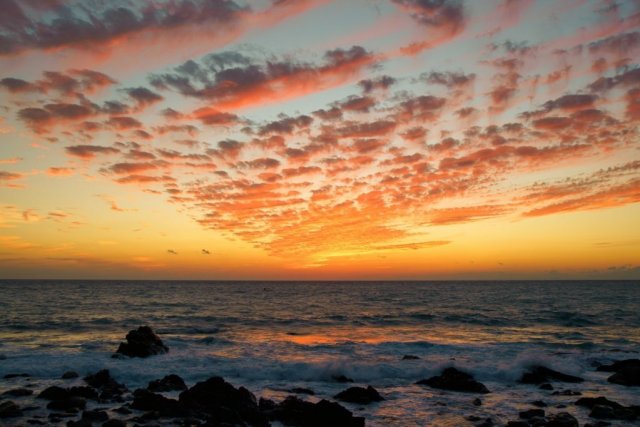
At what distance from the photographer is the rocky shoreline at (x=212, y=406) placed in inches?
573

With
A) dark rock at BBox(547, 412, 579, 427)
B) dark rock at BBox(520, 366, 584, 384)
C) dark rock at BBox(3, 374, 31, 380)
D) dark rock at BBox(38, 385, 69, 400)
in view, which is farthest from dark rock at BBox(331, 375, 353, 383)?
dark rock at BBox(3, 374, 31, 380)

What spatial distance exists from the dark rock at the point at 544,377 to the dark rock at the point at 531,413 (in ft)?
20.1

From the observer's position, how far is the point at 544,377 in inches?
873

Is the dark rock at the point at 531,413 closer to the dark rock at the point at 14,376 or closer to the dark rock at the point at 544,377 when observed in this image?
the dark rock at the point at 544,377

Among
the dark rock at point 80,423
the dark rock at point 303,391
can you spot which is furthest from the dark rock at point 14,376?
the dark rock at point 303,391

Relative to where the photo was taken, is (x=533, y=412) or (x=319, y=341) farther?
(x=319, y=341)

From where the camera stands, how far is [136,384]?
21156 millimetres

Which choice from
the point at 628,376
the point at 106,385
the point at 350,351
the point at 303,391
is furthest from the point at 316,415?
the point at 628,376

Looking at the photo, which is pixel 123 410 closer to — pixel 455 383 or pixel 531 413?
pixel 455 383

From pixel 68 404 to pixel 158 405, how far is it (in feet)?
10.8

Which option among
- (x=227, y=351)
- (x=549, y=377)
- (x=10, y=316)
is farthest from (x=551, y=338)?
(x=10, y=316)

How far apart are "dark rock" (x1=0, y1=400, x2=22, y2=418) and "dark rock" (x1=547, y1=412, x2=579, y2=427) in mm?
17825

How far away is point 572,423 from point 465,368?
1059cm

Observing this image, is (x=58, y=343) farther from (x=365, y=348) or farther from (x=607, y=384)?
(x=607, y=384)
